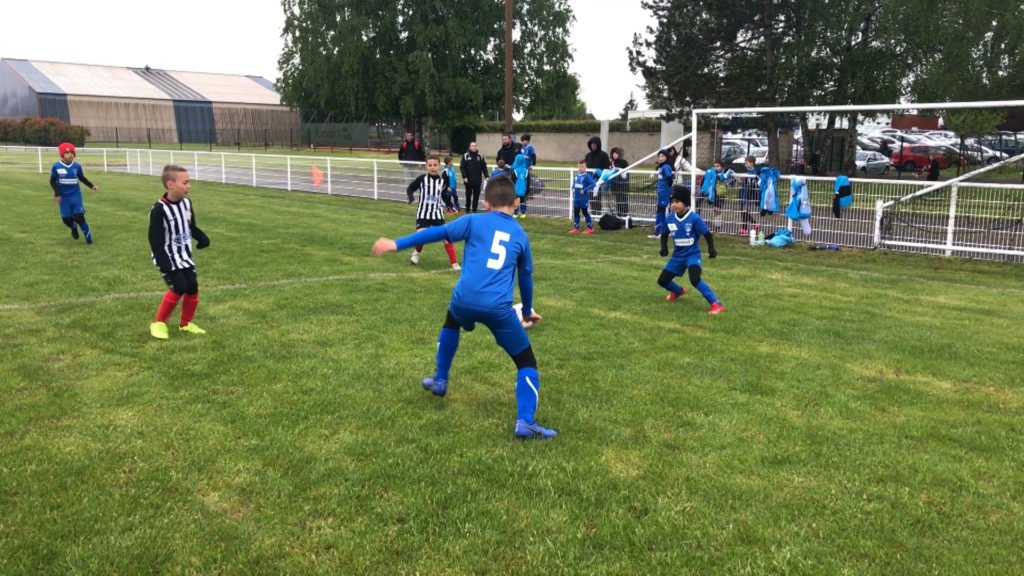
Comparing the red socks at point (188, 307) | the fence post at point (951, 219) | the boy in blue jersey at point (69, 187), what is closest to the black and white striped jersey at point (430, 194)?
the red socks at point (188, 307)

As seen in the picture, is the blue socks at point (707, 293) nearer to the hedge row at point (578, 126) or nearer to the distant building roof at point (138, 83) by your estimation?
the hedge row at point (578, 126)

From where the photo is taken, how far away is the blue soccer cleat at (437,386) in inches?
207

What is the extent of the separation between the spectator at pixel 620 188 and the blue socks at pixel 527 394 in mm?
11792

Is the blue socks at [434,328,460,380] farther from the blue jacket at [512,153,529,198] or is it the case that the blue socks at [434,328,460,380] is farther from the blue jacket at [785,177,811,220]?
the blue jacket at [512,153,529,198]

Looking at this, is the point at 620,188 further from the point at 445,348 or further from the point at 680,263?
the point at 445,348

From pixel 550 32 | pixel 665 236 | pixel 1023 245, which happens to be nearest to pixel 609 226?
pixel 665 236

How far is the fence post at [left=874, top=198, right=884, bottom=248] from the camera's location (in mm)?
12727

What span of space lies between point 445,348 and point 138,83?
243 feet

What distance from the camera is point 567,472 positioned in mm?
4227

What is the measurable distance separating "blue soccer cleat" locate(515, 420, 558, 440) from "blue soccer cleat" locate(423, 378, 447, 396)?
761 mm

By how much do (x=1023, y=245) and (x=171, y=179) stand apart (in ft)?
38.8

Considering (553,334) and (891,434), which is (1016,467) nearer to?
(891,434)

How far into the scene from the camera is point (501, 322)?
4656 mm

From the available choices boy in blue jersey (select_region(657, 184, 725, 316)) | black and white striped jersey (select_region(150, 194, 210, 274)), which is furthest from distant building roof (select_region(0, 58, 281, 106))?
boy in blue jersey (select_region(657, 184, 725, 316))
